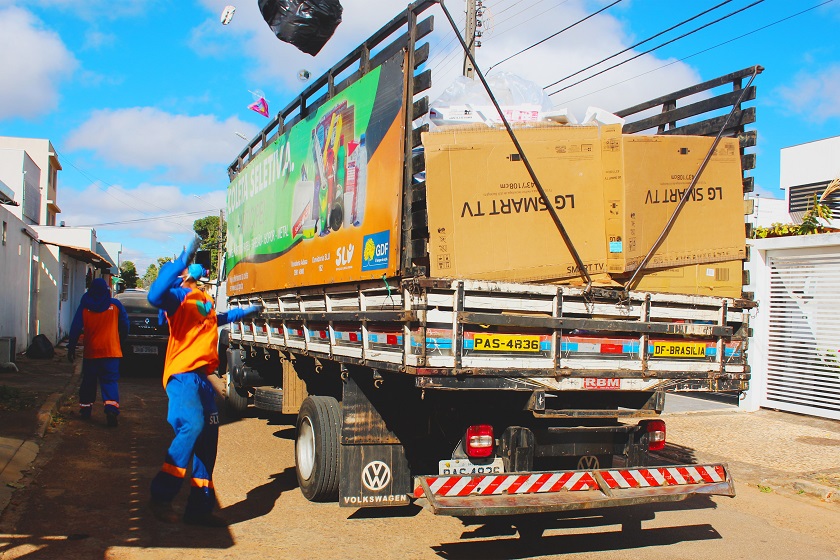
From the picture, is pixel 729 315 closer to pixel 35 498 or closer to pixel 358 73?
pixel 358 73

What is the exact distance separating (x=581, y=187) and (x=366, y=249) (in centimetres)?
154

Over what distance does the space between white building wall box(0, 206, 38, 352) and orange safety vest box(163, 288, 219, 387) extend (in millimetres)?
10799

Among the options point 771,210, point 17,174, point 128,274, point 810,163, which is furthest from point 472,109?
point 128,274

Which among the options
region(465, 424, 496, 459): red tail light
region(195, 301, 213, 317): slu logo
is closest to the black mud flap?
region(465, 424, 496, 459): red tail light

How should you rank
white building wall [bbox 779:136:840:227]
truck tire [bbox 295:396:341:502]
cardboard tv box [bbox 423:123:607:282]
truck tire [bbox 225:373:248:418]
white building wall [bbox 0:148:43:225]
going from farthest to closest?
white building wall [bbox 0:148:43:225] → white building wall [bbox 779:136:840:227] → truck tire [bbox 225:373:248:418] → truck tire [bbox 295:396:341:502] → cardboard tv box [bbox 423:123:607:282]

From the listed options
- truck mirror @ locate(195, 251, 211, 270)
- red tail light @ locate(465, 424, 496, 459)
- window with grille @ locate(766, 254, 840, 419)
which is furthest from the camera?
window with grille @ locate(766, 254, 840, 419)

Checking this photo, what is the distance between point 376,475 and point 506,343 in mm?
1386

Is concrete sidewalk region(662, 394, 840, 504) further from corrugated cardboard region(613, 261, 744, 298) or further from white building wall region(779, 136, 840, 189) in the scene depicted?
white building wall region(779, 136, 840, 189)

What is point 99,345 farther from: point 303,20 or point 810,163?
point 810,163

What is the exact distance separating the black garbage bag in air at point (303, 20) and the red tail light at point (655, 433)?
12.4ft

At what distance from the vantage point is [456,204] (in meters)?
4.59

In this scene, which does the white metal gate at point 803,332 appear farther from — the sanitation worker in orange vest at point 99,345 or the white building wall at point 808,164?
the sanitation worker in orange vest at point 99,345

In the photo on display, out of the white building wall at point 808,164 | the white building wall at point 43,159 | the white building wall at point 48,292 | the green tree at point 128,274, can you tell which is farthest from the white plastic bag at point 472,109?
the green tree at point 128,274

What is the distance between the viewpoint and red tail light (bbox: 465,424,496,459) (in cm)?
467
